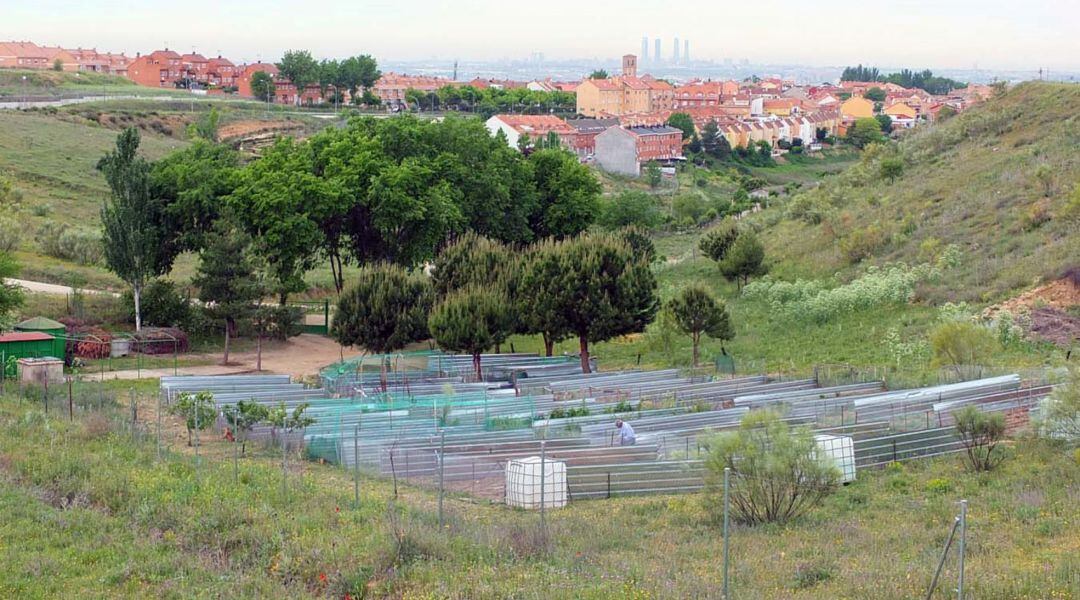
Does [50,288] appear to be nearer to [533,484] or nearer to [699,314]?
[699,314]

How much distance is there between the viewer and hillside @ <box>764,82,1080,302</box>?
120 feet

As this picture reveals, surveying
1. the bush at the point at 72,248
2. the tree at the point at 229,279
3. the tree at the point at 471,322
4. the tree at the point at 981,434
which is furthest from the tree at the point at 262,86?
the tree at the point at 981,434

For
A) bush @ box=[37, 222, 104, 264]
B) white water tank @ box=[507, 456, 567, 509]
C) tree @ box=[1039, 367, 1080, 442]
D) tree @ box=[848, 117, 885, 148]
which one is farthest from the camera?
tree @ box=[848, 117, 885, 148]

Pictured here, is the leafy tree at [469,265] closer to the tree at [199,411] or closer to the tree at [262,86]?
the tree at [199,411]

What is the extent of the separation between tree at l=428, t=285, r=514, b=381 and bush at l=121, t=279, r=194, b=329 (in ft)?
29.9

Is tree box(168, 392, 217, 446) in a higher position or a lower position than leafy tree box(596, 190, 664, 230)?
lower

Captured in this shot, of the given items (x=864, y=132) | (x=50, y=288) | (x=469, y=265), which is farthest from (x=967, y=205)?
(x=864, y=132)

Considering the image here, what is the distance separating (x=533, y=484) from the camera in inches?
673

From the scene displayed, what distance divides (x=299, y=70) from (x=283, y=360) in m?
97.0

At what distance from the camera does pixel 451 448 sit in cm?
1956

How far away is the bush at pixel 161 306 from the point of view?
114 feet

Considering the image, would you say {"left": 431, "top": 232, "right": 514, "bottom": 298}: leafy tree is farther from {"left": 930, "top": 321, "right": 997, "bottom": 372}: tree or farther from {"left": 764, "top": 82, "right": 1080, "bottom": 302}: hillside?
{"left": 764, "top": 82, "right": 1080, "bottom": 302}: hillside

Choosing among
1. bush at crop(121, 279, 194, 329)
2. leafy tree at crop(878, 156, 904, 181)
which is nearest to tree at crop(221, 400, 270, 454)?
bush at crop(121, 279, 194, 329)

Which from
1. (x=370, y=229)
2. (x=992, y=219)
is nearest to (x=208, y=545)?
(x=370, y=229)
